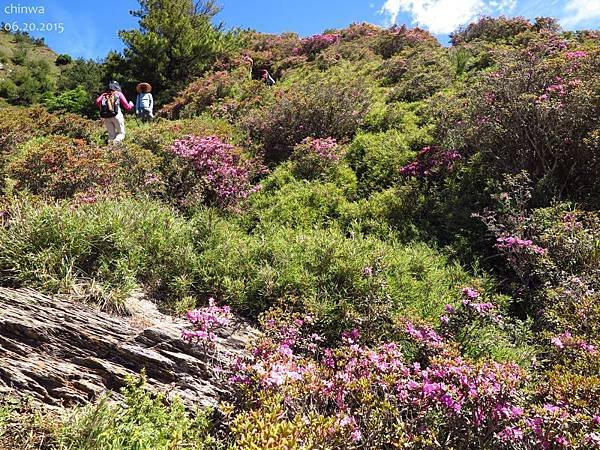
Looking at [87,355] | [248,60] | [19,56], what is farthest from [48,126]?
[19,56]

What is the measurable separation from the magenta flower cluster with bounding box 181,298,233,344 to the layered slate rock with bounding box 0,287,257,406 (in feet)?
0.47

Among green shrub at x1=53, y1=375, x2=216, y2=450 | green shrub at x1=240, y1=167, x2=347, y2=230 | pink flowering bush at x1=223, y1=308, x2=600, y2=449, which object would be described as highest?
green shrub at x1=240, y1=167, x2=347, y2=230

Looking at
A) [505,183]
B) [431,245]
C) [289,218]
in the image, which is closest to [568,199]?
[505,183]

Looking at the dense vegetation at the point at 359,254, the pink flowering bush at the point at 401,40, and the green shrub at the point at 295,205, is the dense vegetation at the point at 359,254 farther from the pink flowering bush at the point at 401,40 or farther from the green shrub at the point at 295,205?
the pink flowering bush at the point at 401,40

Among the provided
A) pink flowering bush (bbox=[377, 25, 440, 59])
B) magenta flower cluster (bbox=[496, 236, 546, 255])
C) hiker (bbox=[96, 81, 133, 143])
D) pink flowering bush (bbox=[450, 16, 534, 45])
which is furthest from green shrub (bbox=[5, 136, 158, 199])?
pink flowering bush (bbox=[450, 16, 534, 45])

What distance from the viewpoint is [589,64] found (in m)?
7.02

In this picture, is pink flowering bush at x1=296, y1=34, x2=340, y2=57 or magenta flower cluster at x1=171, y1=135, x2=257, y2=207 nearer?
magenta flower cluster at x1=171, y1=135, x2=257, y2=207

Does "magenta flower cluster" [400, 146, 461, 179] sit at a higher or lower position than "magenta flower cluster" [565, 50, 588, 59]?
lower

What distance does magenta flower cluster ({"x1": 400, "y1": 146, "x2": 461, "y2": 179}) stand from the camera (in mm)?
7695

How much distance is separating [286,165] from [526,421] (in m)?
6.97

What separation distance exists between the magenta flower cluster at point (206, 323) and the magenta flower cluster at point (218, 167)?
3.59 m

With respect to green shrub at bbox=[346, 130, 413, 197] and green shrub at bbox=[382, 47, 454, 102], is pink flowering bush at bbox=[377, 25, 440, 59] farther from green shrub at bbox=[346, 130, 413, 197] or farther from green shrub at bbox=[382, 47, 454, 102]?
green shrub at bbox=[346, 130, 413, 197]

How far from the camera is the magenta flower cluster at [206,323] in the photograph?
3.94m

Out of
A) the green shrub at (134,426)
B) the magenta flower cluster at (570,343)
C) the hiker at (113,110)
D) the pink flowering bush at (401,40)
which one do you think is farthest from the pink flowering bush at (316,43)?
the green shrub at (134,426)
